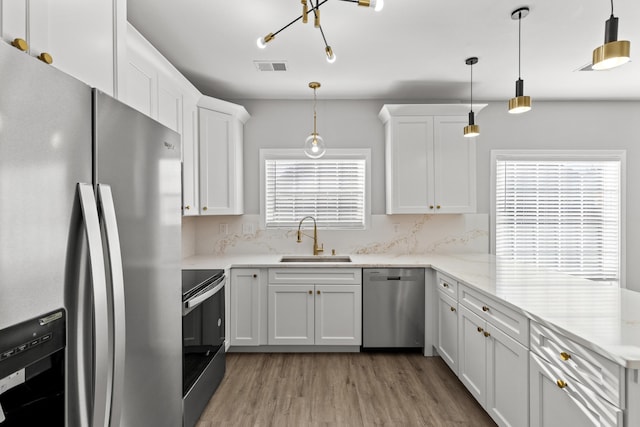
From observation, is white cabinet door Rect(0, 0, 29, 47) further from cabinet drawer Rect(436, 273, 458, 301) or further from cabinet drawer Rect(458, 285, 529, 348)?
cabinet drawer Rect(436, 273, 458, 301)

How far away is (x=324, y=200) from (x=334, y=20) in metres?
2.00

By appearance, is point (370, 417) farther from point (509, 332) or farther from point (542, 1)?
point (542, 1)

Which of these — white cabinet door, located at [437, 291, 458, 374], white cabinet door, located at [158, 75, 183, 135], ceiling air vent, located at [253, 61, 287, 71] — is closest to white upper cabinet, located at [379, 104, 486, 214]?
white cabinet door, located at [437, 291, 458, 374]

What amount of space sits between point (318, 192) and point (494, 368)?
2.45m

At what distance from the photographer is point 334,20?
2328 mm

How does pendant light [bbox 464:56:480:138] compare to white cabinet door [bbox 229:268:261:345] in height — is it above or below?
above

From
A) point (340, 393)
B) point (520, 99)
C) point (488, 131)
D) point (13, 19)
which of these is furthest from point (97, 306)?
point (488, 131)

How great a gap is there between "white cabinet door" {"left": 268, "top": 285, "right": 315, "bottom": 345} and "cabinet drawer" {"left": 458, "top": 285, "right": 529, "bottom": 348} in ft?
4.50

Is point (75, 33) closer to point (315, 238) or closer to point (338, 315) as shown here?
point (338, 315)

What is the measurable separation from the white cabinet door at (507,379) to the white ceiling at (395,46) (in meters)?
1.99

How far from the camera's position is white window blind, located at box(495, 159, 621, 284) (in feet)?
13.2

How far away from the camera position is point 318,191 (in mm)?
3988

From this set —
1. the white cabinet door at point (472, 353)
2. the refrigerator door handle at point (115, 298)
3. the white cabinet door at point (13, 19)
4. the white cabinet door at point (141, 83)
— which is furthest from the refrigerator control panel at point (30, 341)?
the white cabinet door at point (472, 353)

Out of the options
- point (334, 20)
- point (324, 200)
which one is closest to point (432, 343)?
point (324, 200)
